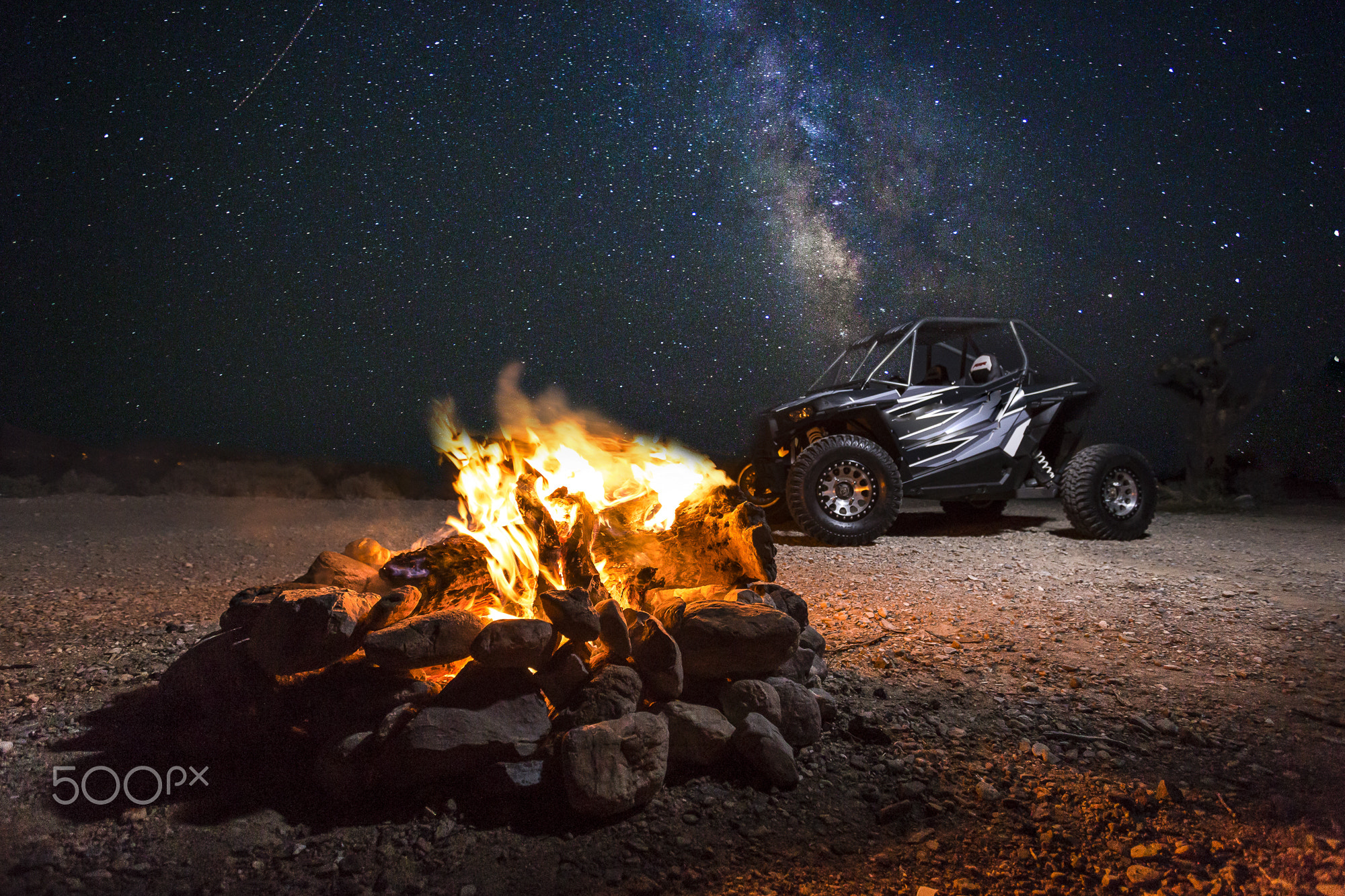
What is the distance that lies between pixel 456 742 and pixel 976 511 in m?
9.07

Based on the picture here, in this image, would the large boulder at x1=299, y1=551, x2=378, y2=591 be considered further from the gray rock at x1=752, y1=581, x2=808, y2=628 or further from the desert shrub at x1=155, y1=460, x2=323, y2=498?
the desert shrub at x1=155, y1=460, x2=323, y2=498

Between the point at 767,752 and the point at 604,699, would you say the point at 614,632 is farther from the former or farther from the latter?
the point at 767,752

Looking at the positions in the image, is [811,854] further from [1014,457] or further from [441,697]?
[1014,457]

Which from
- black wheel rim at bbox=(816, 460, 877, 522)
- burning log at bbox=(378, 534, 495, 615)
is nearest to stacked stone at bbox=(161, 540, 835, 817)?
burning log at bbox=(378, 534, 495, 615)

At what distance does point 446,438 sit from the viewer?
11.7 ft

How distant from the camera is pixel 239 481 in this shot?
1241cm

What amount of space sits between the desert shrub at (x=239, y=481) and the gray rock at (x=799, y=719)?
37.1 ft

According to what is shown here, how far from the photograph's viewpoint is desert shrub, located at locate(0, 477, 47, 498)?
1013cm

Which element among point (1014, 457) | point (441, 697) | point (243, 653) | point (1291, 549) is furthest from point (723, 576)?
point (1291, 549)

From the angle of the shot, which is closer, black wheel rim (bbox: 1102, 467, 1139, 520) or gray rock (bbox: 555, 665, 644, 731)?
Answer: gray rock (bbox: 555, 665, 644, 731)

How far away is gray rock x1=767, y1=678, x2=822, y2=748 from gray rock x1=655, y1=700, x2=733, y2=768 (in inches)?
10.1

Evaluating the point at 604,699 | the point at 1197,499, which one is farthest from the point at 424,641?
the point at 1197,499

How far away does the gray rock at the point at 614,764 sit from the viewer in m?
2.00

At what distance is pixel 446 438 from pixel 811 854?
8.64 feet
